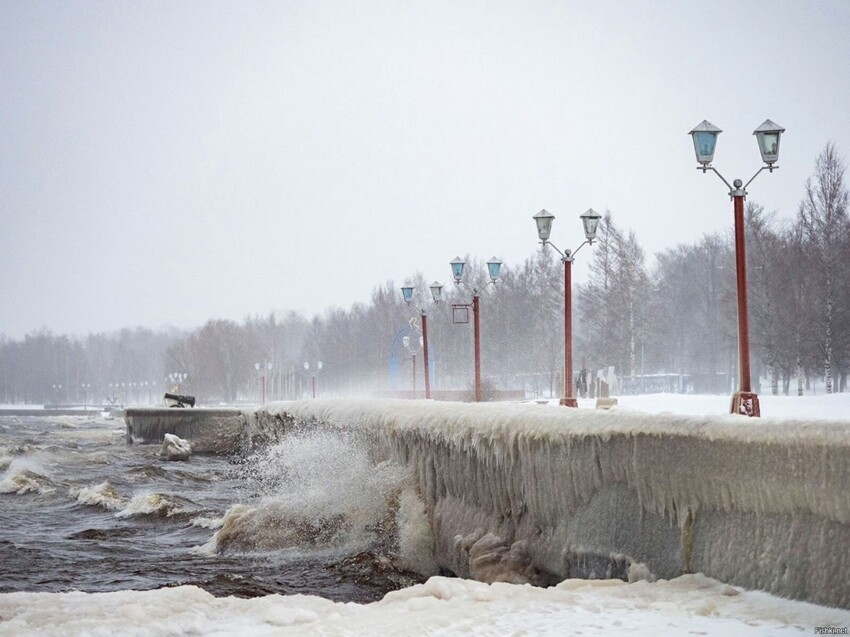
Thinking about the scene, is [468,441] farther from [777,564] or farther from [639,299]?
[639,299]

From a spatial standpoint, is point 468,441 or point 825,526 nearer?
point 825,526

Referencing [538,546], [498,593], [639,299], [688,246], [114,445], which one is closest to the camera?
[498,593]

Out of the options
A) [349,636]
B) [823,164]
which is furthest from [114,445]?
[349,636]

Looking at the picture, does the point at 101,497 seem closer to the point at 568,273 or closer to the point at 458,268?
the point at 568,273

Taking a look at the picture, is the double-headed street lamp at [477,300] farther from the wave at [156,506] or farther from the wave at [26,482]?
the wave at [26,482]

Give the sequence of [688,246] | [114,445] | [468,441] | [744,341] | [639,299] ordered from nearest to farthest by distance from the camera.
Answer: [468,441] < [744,341] < [114,445] < [639,299] < [688,246]

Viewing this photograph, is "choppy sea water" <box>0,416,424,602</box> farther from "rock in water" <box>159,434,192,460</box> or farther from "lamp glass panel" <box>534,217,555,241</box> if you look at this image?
"rock in water" <box>159,434,192,460</box>

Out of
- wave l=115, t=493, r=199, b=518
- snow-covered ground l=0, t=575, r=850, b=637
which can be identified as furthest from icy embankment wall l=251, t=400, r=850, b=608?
wave l=115, t=493, r=199, b=518

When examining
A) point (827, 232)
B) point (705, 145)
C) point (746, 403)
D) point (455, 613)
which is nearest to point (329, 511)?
point (746, 403)

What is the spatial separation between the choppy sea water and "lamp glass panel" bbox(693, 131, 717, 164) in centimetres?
591

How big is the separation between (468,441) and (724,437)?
3276 millimetres

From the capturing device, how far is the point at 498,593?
5.89 m

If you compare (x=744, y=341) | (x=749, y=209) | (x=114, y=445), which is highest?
(x=749, y=209)

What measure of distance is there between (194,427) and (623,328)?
97.5 ft
